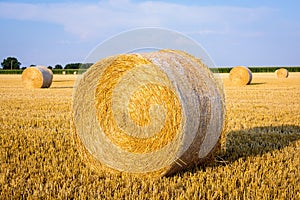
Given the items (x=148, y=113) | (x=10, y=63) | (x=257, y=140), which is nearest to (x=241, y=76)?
(x=257, y=140)

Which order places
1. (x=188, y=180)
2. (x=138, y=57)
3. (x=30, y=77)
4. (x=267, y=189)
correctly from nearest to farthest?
1. (x=267, y=189)
2. (x=188, y=180)
3. (x=138, y=57)
4. (x=30, y=77)

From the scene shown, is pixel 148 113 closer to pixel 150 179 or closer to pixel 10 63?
pixel 150 179

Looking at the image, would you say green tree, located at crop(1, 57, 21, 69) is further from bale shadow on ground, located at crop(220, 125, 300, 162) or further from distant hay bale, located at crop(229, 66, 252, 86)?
bale shadow on ground, located at crop(220, 125, 300, 162)

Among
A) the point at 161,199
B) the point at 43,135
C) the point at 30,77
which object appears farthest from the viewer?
the point at 30,77

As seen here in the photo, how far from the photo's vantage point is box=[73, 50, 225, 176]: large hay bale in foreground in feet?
14.2

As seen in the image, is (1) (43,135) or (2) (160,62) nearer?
(2) (160,62)

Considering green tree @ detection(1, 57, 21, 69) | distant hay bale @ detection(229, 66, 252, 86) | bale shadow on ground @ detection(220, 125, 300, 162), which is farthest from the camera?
green tree @ detection(1, 57, 21, 69)

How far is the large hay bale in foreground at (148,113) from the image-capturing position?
432cm

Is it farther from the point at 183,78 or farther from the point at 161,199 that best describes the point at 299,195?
the point at 183,78

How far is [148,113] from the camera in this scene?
4.56 meters

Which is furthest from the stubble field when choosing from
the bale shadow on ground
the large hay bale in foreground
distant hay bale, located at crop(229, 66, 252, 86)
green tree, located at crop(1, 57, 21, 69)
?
green tree, located at crop(1, 57, 21, 69)

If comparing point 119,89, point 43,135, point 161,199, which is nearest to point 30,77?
point 43,135

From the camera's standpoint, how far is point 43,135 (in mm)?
6508

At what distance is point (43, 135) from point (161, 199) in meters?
3.40
